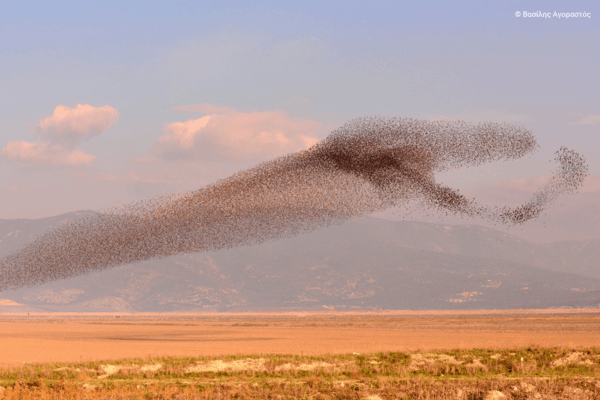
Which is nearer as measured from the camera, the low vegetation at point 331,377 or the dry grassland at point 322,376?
the low vegetation at point 331,377

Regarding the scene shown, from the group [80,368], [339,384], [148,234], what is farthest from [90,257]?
[339,384]

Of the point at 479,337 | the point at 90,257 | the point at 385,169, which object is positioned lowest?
the point at 479,337

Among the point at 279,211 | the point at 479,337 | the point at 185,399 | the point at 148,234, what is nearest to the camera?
the point at 185,399

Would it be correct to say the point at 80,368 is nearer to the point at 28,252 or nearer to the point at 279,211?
the point at 279,211

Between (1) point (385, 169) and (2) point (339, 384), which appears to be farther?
(1) point (385, 169)

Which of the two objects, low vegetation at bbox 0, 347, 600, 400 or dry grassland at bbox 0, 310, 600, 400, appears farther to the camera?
dry grassland at bbox 0, 310, 600, 400

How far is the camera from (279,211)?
285 ft

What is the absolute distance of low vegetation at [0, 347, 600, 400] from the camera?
29.6m

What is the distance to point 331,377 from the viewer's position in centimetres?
3638

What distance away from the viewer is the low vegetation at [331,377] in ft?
97.0

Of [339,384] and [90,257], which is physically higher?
[90,257]

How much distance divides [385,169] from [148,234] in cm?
3943

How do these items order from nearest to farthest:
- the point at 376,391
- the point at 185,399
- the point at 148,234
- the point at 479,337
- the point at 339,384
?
the point at 185,399
the point at 376,391
the point at 339,384
the point at 479,337
the point at 148,234

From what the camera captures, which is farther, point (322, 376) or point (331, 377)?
point (322, 376)
